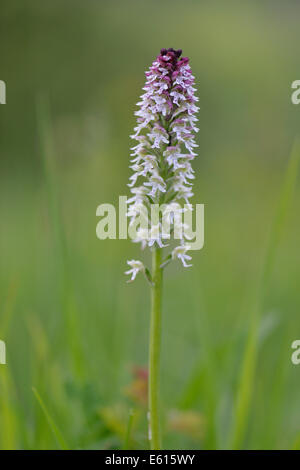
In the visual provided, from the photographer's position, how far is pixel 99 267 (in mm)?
6141

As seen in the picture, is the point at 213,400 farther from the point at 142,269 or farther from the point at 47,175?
the point at 47,175

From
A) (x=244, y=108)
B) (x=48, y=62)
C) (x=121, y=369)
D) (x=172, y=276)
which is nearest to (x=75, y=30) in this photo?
(x=48, y=62)

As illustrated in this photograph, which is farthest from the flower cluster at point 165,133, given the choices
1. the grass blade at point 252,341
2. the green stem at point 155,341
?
the grass blade at point 252,341

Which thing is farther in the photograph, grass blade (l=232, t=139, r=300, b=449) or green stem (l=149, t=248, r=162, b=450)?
grass blade (l=232, t=139, r=300, b=449)

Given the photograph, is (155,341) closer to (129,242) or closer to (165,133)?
(165,133)

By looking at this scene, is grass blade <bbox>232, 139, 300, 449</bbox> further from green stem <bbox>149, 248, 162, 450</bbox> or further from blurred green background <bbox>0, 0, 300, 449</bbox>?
green stem <bbox>149, 248, 162, 450</bbox>

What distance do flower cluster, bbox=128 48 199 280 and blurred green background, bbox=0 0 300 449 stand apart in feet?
2.82

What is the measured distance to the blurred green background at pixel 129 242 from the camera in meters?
2.79

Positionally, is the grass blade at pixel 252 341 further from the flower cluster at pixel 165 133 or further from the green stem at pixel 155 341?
the flower cluster at pixel 165 133

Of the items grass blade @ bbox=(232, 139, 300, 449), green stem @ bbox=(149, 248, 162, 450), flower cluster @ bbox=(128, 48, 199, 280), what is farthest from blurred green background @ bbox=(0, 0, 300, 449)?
flower cluster @ bbox=(128, 48, 199, 280)

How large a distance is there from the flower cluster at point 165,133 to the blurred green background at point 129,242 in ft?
2.82

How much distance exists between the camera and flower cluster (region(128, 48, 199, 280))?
1.82 meters

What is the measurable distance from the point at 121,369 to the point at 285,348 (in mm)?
1101
